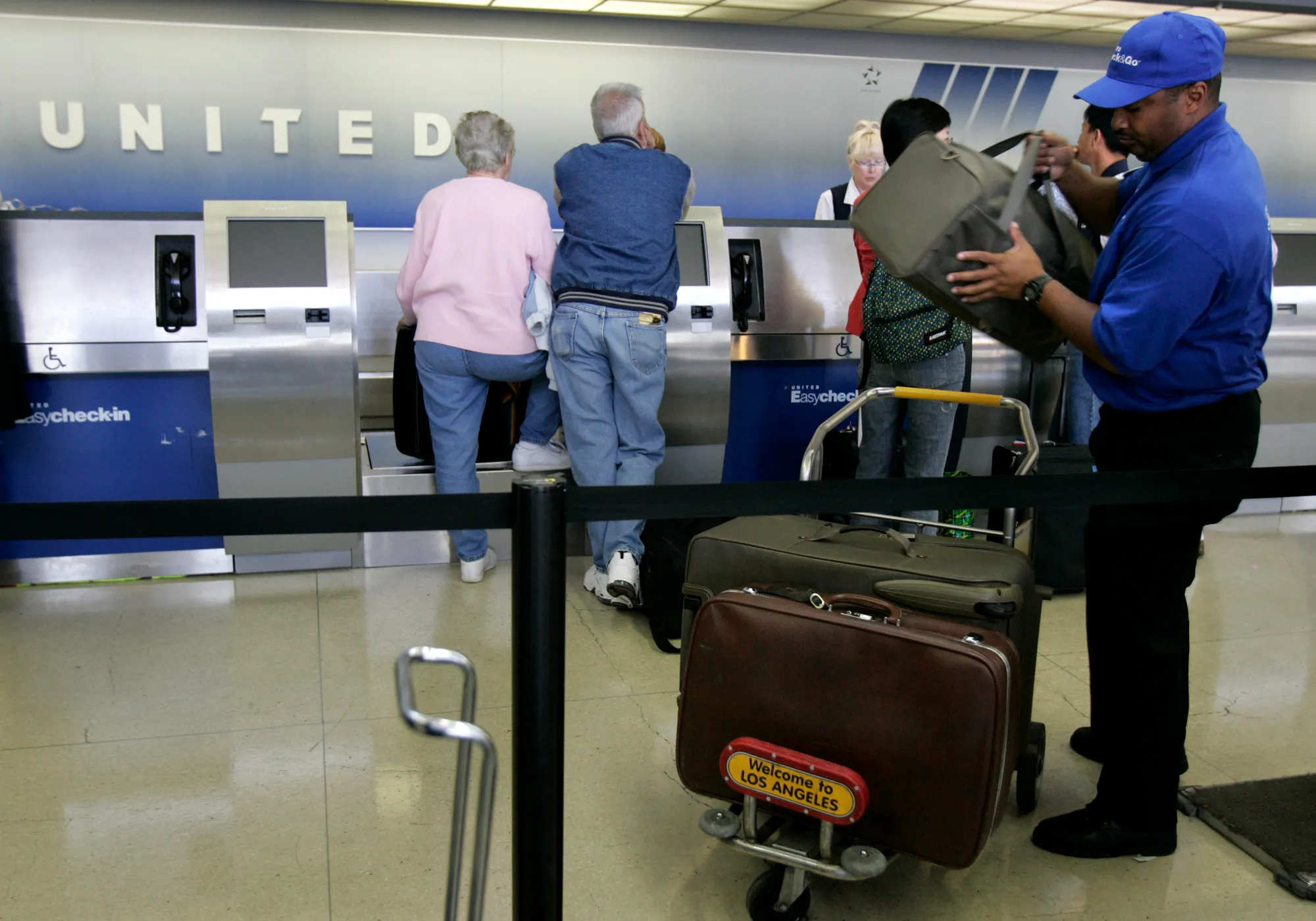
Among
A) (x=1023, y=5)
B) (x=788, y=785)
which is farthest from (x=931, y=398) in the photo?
(x=1023, y=5)

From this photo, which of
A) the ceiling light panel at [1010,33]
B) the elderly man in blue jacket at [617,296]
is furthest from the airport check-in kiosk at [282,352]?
the ceiling light panel at [1010,33]

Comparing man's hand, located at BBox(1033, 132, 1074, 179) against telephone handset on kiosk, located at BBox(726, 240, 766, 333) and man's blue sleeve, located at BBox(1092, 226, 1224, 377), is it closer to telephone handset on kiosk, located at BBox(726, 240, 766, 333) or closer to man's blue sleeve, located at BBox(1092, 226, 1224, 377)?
man's blue sleeve, located at BBox(1092, 226, 1224, 377)

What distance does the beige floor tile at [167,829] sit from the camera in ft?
6.61

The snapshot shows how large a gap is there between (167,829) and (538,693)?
121 cm

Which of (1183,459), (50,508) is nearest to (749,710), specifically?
(1183,459)

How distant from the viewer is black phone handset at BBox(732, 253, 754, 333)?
4.36 meters

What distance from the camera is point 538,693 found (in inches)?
58.2

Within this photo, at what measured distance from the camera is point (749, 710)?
1.86 metres

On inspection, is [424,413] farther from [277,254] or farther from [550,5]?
[550,5]

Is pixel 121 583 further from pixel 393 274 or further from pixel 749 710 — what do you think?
pixel 749 710

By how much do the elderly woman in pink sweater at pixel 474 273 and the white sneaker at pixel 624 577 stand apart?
0.65 metres

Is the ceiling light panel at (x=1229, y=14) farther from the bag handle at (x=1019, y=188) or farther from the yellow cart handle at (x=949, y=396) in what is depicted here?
the bag handle at (x=1019, y=188)

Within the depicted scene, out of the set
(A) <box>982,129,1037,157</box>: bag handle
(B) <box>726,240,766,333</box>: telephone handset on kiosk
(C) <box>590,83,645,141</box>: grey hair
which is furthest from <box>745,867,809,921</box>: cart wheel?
(B) <box>726,240,766,333</box>: telephone handset on kiosk

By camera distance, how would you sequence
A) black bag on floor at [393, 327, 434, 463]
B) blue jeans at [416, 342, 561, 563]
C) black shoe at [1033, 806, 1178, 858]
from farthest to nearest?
black bag on floor at [393, 327, 434, 463] < blue jeans at [416, 342, 561, 563] < black shoe at [1033, 806, 1178, 858]
